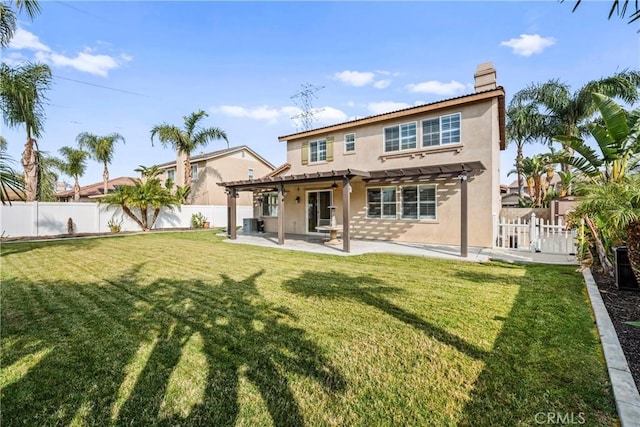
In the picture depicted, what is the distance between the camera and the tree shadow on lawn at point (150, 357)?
2.48 m

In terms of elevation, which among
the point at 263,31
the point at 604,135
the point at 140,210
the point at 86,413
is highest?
the point at 263,31

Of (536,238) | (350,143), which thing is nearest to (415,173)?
(536,238)

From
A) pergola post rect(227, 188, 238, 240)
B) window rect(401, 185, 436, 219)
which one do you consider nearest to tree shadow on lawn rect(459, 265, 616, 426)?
window rect(401, 185, 436, 219)

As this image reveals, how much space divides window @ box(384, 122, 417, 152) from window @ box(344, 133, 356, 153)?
175 centimetres

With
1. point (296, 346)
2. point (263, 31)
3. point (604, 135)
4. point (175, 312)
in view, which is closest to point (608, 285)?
point (604, 135)

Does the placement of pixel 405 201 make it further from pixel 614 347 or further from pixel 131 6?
pixel 131 6

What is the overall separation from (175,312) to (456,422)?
164 inches

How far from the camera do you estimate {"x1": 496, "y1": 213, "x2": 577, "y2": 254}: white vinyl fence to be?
9969 mm

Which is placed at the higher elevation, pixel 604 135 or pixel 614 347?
pixel 604 135

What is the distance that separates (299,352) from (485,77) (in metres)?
13.6

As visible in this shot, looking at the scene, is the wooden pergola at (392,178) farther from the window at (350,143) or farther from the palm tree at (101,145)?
the palm tree at (101,145)

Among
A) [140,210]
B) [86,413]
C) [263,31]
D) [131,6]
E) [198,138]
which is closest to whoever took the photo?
[86,413]

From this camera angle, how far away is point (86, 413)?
2459 mm

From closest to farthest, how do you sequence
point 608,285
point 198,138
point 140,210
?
point 608,285 → point 140,210 → point 198,138
